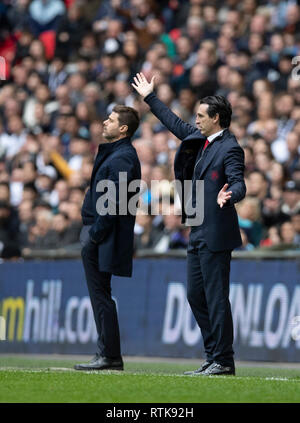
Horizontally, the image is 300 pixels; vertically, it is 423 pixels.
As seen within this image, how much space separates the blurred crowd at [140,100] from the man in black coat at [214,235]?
392 centimetres

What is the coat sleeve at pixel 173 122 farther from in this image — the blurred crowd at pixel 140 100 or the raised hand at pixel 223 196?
the blurred crowd at pixel 140 100

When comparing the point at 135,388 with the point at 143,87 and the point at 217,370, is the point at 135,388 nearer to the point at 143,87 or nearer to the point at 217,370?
the point at 217,370

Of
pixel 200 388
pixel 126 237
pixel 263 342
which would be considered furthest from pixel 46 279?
pixel 200 388

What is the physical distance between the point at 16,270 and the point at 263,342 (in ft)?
13.9

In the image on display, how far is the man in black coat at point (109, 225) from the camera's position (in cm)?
1006

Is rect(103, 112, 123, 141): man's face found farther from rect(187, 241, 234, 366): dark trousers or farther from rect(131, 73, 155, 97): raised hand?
rect(187, 241, 234, 366): dark trousers

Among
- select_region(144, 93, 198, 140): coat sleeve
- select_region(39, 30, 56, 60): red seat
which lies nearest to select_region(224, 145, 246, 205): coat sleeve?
select_region(144, 93, 198, 140): coat sleeve

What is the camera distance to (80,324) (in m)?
15.2

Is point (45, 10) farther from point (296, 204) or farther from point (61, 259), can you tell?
point (296, 204)

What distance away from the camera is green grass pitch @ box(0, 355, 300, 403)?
7.87 m

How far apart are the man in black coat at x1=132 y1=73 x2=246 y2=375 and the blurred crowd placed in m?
3.92

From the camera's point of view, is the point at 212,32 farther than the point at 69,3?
No

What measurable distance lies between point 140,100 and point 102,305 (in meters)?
9.45

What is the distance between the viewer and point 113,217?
397 inches
